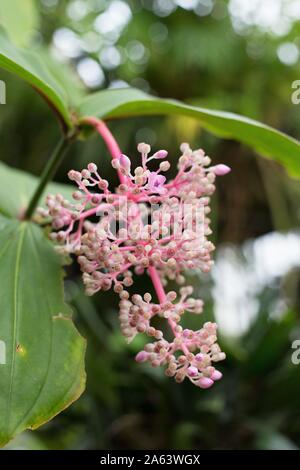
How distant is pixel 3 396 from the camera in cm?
40

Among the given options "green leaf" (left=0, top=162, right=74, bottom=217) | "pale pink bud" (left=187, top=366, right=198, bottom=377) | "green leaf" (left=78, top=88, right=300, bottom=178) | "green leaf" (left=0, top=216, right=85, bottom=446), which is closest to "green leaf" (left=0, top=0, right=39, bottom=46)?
"green leaf" (left=0, top=162, right=74, bottom=217)

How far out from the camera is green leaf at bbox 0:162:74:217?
559mm

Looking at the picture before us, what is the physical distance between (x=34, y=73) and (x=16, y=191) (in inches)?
7.4

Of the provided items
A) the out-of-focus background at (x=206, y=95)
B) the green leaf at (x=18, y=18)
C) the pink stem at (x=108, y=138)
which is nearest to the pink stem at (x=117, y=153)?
the pink stem at (x=108, y=138)

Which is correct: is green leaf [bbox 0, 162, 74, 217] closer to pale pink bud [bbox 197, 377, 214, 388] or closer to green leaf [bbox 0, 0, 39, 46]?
pale pink bud [bbox 197, 377, 214, 388]

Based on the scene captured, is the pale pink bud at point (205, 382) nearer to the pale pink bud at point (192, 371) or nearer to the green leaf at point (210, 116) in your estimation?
the pale pink bud at point (192, 371)

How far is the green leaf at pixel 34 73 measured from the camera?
438 mm

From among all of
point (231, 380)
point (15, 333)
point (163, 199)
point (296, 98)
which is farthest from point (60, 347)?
point (231, 380)

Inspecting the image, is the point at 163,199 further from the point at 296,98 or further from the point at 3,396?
the point at 296,98

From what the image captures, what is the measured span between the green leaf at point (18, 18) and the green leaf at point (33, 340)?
0.76 m

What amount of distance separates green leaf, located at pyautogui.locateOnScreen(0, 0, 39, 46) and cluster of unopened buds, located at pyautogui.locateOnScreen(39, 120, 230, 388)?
807 mm

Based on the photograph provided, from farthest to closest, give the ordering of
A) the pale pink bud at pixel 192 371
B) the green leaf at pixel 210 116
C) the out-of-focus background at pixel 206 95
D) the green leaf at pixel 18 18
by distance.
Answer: the out-of-focus background at pixel 206 95, the green leaf at pixel 18 18, the green leaf at pixel 210 116, the pale pink bud at pixel 192 371

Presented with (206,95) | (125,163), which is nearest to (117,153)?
(125,163)

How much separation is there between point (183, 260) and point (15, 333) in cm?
14
